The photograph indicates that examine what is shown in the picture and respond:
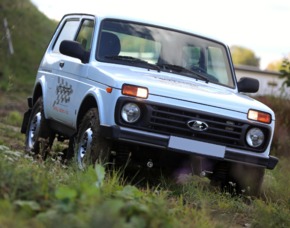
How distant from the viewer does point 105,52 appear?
322 inches

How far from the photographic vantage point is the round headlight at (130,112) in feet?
23.1

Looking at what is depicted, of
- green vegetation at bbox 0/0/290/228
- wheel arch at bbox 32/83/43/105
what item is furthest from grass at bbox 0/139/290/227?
wheel arch at bbox 32/83/43/105

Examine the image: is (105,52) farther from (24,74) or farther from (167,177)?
(24,74)

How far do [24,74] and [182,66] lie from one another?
17428 millimetres

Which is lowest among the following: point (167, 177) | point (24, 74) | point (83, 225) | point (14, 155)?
point (24, 74)

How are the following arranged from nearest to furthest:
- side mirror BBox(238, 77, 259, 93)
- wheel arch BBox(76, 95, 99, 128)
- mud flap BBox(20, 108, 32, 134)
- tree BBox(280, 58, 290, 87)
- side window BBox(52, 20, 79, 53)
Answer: wheel arch BBox(76, 95, 99, 128), side mirror BBox(238, 77, 259, 93), side window BBox(52, 20, 79, 53), mud flap BBox(20, 108, 32, 134), tree BBox(280, 58, 290, 87)

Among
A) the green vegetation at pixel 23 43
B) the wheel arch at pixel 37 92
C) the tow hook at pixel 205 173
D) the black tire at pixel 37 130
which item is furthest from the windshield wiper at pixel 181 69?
the green vegetation at pixel 23 43

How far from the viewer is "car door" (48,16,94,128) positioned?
327 inches

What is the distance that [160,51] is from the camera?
8438 millimetres

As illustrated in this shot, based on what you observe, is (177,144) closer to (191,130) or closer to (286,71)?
(191,130)

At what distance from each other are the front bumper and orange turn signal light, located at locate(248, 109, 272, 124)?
0.37m

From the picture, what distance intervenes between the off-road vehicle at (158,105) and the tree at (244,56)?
100m

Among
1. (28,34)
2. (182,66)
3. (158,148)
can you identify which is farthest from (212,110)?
(28,34)

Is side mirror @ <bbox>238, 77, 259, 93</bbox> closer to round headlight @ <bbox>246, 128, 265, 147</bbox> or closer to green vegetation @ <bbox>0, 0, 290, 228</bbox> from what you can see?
green vegetation @ <bbox>0, 0, 290, 228</bbox>
